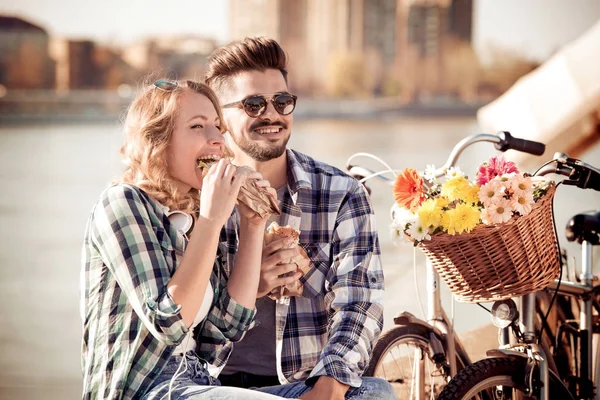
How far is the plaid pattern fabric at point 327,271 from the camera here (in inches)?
74.4

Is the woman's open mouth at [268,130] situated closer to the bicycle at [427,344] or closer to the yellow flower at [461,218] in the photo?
the bicycle at [427,344]

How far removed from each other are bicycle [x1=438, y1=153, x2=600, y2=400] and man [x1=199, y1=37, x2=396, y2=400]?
291 millimetres

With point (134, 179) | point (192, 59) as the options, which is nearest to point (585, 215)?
point (134, 179)

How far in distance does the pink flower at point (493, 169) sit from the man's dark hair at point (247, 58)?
0.53 m

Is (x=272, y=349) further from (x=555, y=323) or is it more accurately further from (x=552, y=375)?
(x=555, y=323)

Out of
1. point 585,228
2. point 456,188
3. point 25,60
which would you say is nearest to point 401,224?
point 456,188

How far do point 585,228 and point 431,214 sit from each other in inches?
31.8

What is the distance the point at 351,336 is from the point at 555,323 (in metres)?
1.09

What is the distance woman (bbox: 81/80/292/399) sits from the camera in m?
1.51

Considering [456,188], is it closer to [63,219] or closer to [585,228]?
[585,228]

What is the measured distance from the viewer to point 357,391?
5.86 feet

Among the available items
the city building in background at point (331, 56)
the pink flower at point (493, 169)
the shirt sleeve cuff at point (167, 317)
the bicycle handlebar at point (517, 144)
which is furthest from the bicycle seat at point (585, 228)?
the city building in background at point (331, 56)

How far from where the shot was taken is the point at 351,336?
1837 mm

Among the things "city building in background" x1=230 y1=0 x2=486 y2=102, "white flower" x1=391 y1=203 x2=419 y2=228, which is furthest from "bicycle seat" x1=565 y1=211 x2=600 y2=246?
"city building in background" x1=230 y1=0 x2=486 y2=102
